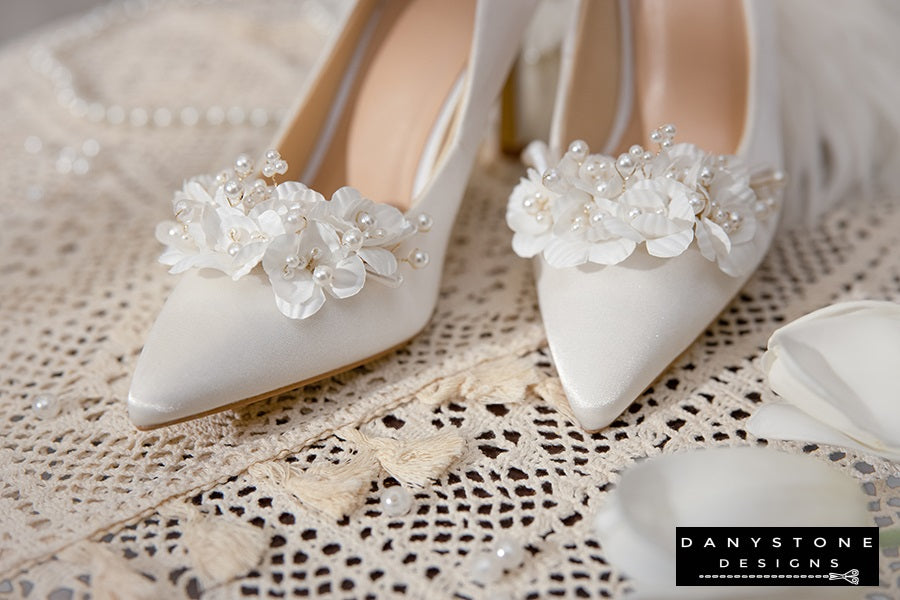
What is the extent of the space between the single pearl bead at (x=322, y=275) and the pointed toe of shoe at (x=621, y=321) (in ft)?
0.59

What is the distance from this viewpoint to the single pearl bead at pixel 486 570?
497 millimetres

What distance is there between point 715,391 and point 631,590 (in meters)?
0.22

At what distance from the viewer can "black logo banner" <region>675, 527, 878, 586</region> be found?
48cm

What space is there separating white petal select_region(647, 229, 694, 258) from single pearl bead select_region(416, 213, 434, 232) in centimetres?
18

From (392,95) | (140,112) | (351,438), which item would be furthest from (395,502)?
(140,112)

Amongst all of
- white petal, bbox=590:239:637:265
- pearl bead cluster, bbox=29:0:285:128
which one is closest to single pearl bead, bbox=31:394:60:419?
white petal, bbox=590:239:637:265

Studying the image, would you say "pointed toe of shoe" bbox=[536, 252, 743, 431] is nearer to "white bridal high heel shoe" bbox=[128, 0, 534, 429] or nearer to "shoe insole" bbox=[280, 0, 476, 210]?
"white bridal high heel shoe" bbox=[128, 0, 534, 429]

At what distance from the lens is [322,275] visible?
628 mm

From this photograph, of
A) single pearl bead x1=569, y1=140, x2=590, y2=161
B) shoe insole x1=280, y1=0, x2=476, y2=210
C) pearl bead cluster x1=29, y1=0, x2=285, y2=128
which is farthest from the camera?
pearl bead cluster x1=29, y1=0, x2=285, y2=128

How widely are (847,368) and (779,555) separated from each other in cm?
12

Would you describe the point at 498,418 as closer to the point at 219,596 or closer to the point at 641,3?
the point at 219,596

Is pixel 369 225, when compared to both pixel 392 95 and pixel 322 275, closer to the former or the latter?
pixel 322 275

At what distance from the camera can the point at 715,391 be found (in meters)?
0.66

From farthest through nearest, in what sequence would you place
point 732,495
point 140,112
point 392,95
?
1. point 140,112
2. point 392,95
3. point 732,495
